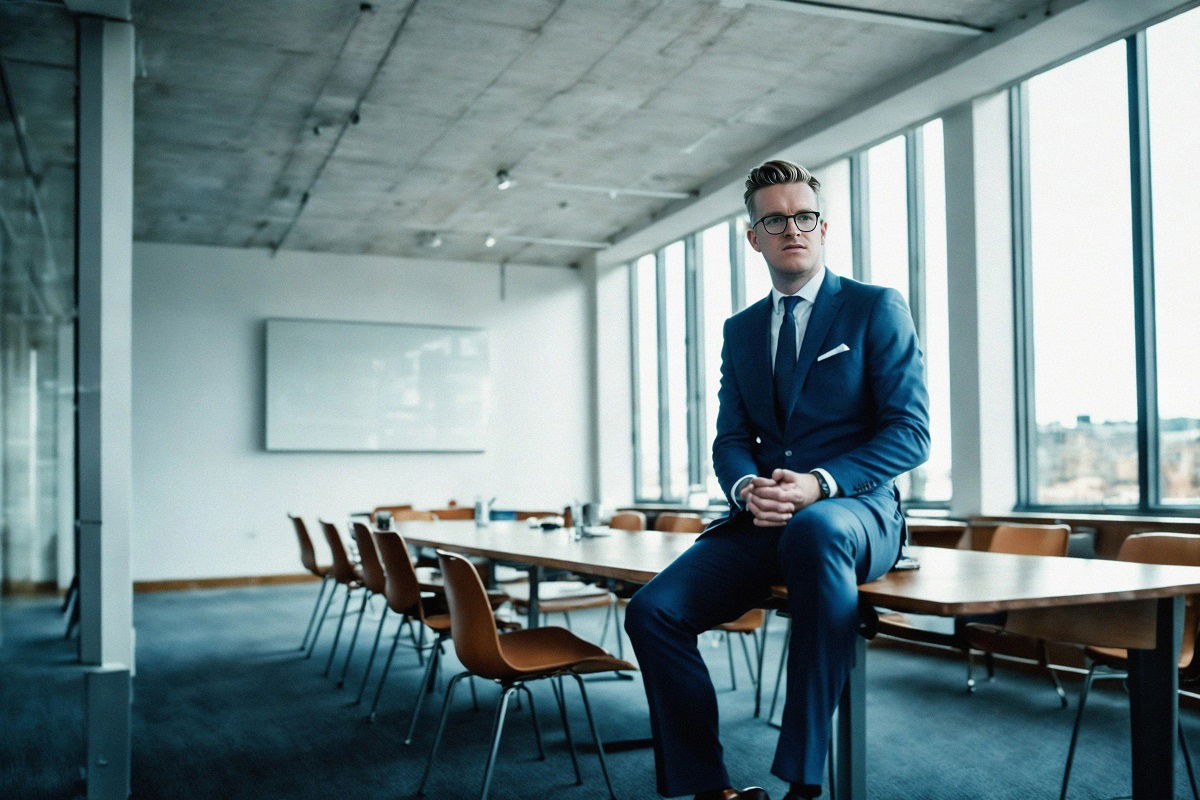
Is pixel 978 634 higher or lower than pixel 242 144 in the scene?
lower

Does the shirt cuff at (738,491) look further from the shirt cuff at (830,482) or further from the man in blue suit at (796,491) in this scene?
the shirt cuff at (830,482)

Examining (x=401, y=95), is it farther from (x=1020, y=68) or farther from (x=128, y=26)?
(x=1020, y=68)

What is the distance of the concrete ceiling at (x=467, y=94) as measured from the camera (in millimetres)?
5523

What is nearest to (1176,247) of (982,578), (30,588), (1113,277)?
(1113,277)

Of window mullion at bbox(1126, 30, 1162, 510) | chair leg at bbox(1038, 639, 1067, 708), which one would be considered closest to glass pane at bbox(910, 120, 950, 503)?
window mullion at bbox(1126, 30, 1162, 510)

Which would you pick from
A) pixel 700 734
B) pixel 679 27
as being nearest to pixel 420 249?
pixel 679 27

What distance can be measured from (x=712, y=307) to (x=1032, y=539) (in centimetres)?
585

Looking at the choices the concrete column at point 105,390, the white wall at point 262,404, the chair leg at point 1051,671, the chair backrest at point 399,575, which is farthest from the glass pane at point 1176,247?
the white wall at point 262,404

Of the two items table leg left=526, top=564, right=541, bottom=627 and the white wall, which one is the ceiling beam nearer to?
table leg left=526, top=564, right=541, bottom=627

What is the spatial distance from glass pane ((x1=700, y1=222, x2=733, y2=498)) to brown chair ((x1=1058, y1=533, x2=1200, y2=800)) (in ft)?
20.0

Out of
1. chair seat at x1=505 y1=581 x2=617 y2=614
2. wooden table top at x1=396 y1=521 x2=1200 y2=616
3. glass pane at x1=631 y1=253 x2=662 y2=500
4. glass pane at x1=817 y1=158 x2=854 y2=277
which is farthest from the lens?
glass pane at x1=631 y1=253 x2=662 y2=500

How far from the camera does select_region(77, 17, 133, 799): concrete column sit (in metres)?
3.40

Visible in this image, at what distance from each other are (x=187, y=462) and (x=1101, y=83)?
27.6 ft

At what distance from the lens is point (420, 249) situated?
10758mm
